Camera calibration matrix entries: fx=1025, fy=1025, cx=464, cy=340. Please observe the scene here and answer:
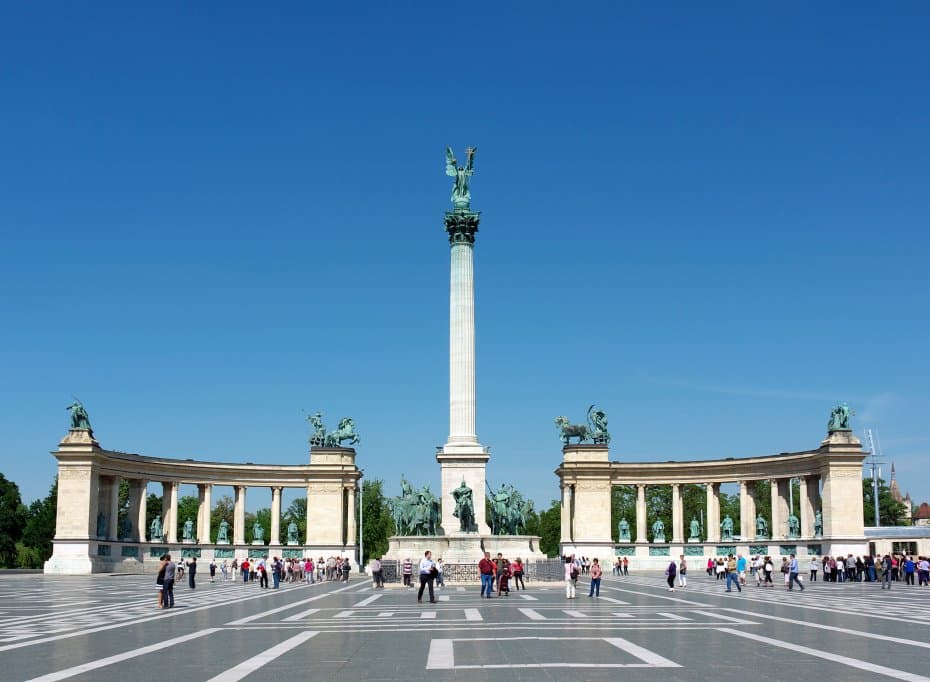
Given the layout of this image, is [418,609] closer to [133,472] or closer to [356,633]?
[356,633]

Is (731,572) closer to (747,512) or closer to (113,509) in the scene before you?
(747,512)

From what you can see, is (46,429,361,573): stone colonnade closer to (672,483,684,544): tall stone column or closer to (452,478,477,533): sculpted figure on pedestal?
(672,483,684,544): tall stone column

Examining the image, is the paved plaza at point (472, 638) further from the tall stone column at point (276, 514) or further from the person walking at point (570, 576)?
the tall stone column at point (276, 514)

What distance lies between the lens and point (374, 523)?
149m

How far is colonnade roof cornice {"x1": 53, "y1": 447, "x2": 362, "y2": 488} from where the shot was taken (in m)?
89.8

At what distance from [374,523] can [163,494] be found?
5251cm

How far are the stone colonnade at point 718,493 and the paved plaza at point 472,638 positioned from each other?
4491 cm

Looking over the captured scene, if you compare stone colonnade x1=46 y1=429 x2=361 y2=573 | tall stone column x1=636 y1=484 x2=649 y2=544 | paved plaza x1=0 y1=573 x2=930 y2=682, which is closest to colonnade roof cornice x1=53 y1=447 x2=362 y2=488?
stone colonnade x1=46 y1=429 x2=361 y2=573

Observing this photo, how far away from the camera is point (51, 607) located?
3956cm

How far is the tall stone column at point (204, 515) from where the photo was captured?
97438 mm

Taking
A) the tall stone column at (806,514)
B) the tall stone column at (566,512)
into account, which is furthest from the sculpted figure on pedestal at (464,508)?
the tall stone column at (806,514)

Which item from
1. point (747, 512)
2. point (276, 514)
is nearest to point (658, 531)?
point (747, 512)

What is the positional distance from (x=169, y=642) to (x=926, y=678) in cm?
1635

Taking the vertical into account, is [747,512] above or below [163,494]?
below
